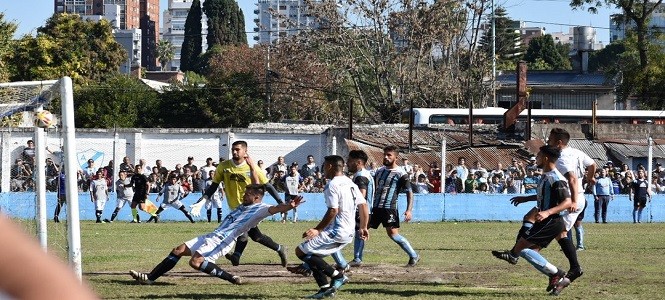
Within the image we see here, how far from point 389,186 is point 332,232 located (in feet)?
14.5

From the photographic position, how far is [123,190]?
30375 mm

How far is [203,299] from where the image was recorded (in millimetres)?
11102

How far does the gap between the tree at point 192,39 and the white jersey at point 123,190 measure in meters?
118

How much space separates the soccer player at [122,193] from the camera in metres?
30.3

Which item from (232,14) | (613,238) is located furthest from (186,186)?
(232,14)

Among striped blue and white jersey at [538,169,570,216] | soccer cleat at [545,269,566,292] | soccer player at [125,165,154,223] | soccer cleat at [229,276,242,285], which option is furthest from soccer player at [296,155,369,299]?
soccer player at [125,165,154,223]

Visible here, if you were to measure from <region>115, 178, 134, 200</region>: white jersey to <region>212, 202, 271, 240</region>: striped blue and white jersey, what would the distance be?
60.1ft

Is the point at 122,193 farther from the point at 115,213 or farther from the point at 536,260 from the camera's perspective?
the point at 536,260

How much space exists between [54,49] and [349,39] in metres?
27.4

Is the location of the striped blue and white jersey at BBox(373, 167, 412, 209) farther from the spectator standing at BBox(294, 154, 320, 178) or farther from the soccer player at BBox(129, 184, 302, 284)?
the spectator standing at BBox(294, 154, 320, 178)

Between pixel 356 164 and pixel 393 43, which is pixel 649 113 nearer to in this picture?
pixel 393 43

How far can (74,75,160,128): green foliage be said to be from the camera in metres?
73.4

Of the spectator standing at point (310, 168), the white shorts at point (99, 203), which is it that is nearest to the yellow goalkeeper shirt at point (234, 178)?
the white shorts at point (99, 203)

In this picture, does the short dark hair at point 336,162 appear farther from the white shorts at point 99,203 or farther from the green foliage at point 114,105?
the green foliage at point 114,105
